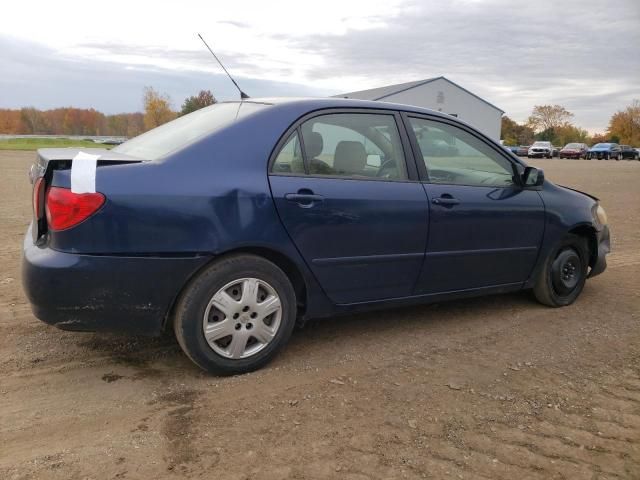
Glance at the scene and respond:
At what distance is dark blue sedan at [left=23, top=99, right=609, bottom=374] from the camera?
2812 millimetres

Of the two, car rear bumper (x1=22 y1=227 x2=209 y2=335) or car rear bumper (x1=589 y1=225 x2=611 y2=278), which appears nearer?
car rear bumper (x1=22 y1=227 x2=209 y2=335)

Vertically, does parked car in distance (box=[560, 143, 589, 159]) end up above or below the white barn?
below

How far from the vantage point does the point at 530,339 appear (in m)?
3.94

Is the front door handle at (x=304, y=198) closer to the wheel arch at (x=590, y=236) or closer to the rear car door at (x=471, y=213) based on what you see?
the rear car door at (x=471, y=213)

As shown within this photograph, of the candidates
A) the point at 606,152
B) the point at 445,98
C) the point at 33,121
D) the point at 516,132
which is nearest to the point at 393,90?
the point at 445,98

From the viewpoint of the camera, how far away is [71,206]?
2.73 metres

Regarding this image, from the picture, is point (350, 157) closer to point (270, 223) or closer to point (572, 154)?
point (270, 223)

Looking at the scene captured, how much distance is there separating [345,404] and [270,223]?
1.08 m

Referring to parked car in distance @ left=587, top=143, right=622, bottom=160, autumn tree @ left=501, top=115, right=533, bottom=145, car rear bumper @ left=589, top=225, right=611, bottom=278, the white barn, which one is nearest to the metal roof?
the white barn

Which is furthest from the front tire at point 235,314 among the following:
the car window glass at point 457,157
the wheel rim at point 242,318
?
the car window glass at point 457,157

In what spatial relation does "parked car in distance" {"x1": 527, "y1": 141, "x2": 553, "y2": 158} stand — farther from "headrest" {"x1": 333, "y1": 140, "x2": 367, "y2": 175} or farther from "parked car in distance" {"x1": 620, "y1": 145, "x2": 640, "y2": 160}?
"headrest" {"x1": 333, "y1": 140, "x2": 367, "y2": 175}

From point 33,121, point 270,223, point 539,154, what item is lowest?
point 270,223

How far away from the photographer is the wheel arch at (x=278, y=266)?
3031mm

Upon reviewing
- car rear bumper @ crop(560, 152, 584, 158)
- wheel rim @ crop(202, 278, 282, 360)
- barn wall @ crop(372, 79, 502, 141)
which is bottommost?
wheel rim @ crop(202, 278, 282, 360)
